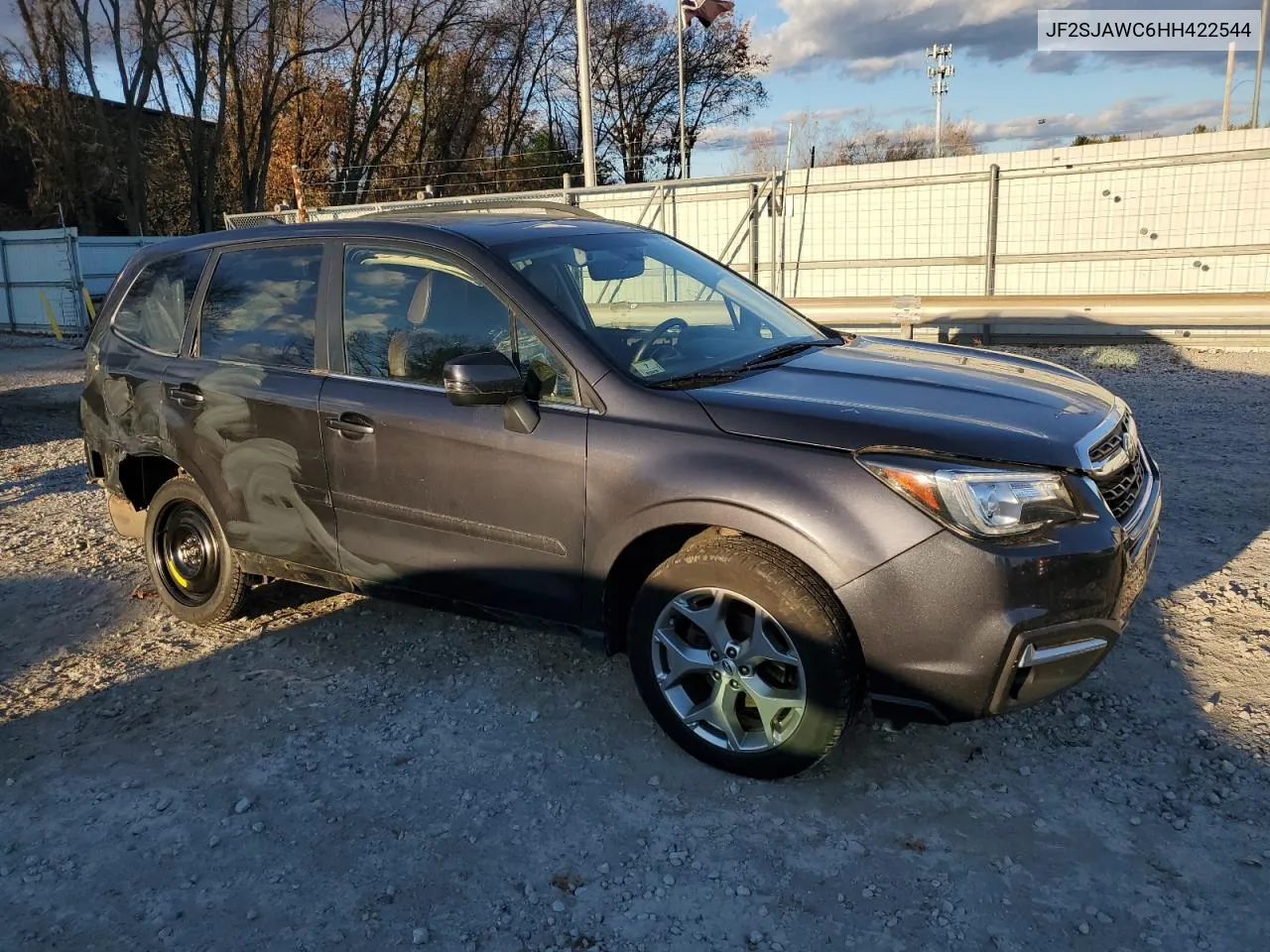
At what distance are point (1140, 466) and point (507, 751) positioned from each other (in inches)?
99.5

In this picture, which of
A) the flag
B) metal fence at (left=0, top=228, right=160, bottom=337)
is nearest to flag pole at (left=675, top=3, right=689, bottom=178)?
the flag

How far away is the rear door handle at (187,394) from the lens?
4367 millimetres

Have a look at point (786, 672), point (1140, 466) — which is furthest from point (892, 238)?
point (786, 672)

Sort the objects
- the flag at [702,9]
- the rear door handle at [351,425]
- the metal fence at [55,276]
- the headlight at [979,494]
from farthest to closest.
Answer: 1. the flag at [702,9]
2. the metal fence at [55,276]
3. the rear door handle at [351,425]
4. the headlight at [979,494]

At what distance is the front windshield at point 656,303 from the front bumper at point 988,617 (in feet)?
3.68

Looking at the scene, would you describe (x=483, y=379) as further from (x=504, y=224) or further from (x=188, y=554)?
Answer: (x=188, y=554)

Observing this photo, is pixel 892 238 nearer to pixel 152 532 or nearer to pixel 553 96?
pixel 152 532

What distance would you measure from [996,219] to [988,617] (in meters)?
12.2

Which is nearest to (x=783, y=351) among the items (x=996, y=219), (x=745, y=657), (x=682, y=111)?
(x=745, y=657)

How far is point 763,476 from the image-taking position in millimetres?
2965

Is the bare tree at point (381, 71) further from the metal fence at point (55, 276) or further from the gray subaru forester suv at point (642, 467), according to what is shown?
the gray subaru forester suv at point (642, 467)

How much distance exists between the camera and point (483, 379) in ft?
10.7

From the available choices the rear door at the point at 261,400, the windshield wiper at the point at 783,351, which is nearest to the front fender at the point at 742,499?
the windshield wiper at the point at 783,351

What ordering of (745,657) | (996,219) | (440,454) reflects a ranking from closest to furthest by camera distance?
1. (745,657)
2. (440,454)
3. (996,219)
